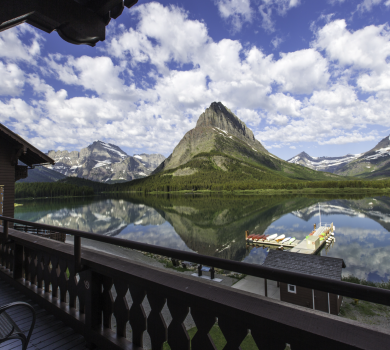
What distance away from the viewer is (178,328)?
7.59 feet

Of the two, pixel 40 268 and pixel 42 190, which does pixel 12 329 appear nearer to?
pixel 40 268

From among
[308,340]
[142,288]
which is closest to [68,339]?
[142,288]

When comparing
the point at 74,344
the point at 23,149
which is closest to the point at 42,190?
the point at 23,149

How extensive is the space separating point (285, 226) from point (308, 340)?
166ft

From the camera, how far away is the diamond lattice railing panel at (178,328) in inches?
88.7

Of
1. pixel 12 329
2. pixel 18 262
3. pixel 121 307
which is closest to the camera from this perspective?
pixel 12 329

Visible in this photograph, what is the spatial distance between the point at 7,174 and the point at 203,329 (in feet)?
51.0

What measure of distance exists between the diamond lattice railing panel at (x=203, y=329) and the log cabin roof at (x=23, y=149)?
14.1m

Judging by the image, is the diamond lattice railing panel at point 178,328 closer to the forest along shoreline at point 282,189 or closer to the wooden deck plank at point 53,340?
the wooden deck plank at point 53,340

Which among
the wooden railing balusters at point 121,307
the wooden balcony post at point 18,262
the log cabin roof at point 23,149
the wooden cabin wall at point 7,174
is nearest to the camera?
the wooden railing balusters at point 121,307

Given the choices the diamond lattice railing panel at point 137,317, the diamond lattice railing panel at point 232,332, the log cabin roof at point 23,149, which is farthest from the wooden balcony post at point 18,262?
the log cabin roof at point 23,149

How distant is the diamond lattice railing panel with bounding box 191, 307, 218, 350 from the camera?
6.73ft

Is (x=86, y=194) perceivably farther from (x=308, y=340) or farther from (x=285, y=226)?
(x=308, y=340)

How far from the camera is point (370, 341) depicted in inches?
51.6
